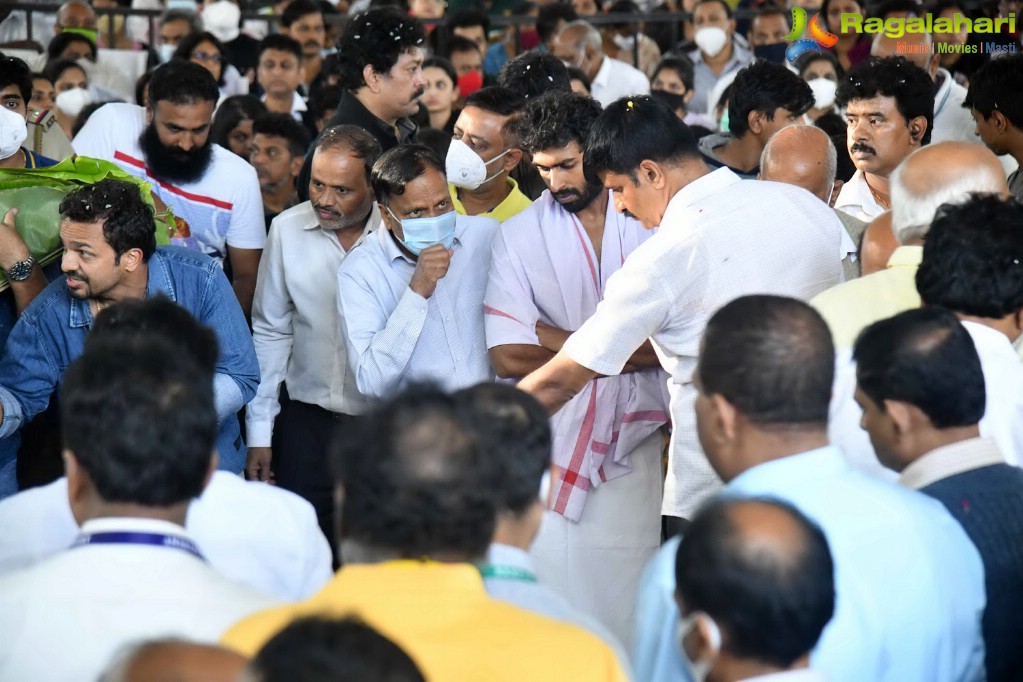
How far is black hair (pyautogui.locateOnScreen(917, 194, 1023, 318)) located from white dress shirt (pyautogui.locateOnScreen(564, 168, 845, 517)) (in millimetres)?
544

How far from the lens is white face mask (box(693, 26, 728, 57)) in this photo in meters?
8.22

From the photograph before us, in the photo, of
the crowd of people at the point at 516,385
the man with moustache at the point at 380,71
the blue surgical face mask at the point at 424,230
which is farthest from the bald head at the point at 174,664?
the man with moustache at the point at 380,71

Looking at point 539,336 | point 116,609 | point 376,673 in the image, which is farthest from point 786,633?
point 539,336

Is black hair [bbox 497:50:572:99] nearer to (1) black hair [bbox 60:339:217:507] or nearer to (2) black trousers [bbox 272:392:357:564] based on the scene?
(2) black trousers [bbox 272:392:357:564]

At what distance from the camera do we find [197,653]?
1.45 metres

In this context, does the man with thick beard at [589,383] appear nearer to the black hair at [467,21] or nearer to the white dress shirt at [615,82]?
the white dress shirt at [615,82]

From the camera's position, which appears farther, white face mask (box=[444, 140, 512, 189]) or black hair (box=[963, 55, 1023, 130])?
black hair (box=[963, 55, 1023, 130])

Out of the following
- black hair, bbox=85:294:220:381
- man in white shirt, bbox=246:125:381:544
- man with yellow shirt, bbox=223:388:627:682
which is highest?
man with yellow shirt, bbox=223:388:627:682

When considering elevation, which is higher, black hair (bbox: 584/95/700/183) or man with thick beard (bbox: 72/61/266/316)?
black hair (bbox: 584/95/700/183)

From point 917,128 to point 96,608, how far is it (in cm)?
353

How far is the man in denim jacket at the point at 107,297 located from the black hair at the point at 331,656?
6.94 feet

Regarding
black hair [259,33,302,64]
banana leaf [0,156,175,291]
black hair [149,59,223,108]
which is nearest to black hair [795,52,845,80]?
black hair [259,33,302,64]

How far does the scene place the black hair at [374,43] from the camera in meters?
4.82

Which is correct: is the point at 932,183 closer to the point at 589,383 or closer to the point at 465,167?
the point at 589,383
